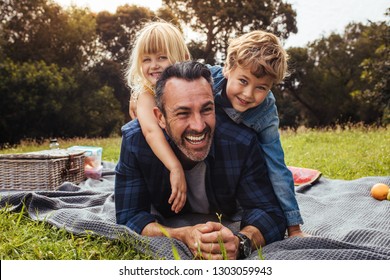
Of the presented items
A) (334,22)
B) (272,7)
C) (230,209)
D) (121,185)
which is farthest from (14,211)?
(272,7)

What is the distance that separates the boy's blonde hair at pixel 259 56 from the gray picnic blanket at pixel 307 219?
71cm

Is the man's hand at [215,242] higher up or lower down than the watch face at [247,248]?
higher up

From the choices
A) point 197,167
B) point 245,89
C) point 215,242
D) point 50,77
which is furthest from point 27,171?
point 50,77

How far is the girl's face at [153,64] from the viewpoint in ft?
7.45

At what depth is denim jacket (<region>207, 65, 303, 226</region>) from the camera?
190 cm

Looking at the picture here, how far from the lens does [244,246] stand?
1.62 meters

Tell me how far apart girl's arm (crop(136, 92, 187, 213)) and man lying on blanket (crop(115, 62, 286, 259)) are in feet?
0.12

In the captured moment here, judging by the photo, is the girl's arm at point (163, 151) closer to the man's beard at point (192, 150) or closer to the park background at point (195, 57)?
the man's beard at point (192, 150)

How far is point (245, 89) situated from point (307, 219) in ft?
2.78

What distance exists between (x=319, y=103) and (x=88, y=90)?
3.67 metres

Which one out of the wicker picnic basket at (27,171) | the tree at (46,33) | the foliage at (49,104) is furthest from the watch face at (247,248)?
the foliage at (49,104)

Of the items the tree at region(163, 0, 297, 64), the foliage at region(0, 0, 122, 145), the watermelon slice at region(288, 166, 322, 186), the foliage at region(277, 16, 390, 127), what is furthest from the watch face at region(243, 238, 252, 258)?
the foliage at region(0, 0, 122, 145)

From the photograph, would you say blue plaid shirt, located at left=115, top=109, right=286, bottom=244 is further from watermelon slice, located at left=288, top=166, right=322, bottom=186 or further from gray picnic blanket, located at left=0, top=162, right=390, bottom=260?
watermelon slice, located at left=288, top=166, right=322, bottom=186

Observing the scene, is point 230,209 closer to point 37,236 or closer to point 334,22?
point 37,236
